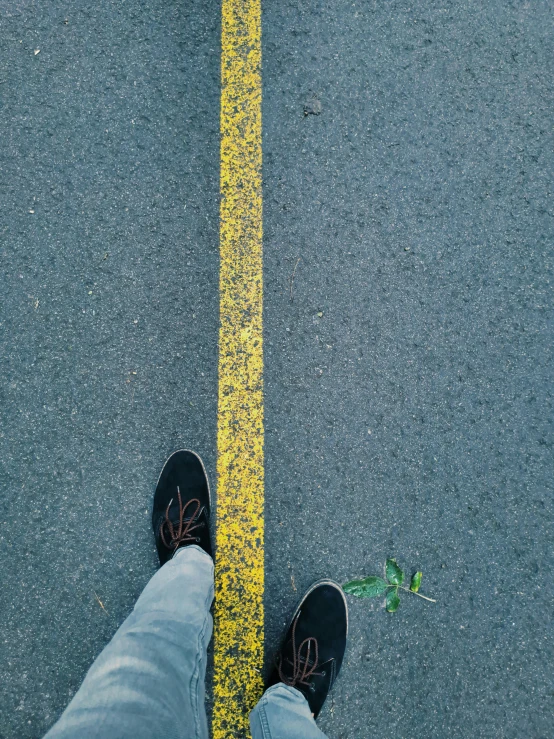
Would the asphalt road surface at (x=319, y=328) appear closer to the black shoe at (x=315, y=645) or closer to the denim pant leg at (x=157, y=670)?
the black shoe at (x=315, y=645)

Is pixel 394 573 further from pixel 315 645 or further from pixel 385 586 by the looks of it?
pixel 315 645

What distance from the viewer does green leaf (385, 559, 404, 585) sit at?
1894 mm

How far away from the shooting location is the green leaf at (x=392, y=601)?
1874mm

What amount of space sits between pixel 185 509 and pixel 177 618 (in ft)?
1.25

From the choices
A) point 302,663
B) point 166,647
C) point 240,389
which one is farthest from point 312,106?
point 302,663

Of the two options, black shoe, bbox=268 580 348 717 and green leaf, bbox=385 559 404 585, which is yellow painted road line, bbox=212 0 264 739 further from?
green leaf, bbox=385 559 404 585

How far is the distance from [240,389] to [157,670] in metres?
0.96

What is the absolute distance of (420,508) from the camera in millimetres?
1947

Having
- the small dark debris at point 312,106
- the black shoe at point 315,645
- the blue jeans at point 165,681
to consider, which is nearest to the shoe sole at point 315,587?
the black shoe at point 315,645

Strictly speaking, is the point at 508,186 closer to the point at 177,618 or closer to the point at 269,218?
the point at 269,218

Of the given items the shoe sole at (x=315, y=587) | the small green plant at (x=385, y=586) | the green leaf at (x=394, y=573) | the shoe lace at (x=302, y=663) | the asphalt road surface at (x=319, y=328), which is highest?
the asphalt road surface at (x=319, y=328)

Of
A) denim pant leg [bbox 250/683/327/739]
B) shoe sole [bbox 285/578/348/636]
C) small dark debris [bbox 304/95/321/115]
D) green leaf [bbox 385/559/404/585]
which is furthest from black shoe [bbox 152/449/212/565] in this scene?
small dark debris [bbox 304/95/321/115]

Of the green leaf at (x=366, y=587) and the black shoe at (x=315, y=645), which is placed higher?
the green leaf at (x=366, y=587)

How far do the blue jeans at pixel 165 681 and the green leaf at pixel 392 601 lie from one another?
0.44 meters
